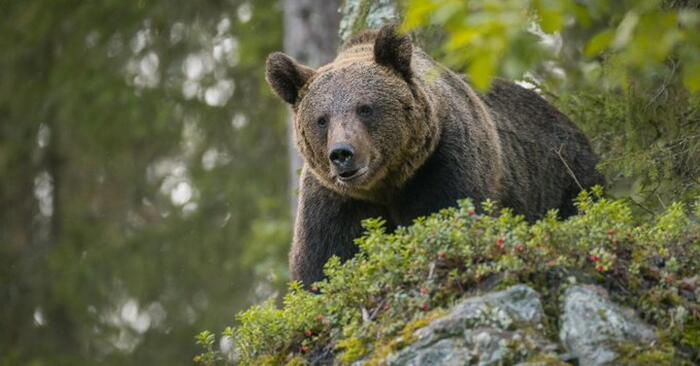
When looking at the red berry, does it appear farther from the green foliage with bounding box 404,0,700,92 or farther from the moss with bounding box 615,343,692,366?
the green foliage with bounding box 404,0,700,92

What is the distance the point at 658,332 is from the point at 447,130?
2.96m

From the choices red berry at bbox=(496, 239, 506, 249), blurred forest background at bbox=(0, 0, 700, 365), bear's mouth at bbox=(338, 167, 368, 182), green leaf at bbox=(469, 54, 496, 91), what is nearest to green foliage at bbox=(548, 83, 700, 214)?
bear's mouth at bbox=(338, 167, 368, 182)

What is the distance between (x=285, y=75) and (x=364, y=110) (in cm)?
70

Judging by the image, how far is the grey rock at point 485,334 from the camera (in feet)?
16.0

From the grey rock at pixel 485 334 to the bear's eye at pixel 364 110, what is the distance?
2.68 metres

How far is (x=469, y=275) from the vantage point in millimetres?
5340

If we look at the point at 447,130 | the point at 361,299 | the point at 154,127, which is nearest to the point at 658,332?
the point at 361,299

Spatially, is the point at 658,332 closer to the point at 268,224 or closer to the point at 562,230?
the point at 562,230

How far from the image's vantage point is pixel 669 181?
26.0ft

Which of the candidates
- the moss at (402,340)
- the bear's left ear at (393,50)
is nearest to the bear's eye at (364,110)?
the bear's left ear at (393,50)

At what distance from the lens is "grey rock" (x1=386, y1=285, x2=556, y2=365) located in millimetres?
4879

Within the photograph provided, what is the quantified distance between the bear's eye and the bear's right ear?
620 mm

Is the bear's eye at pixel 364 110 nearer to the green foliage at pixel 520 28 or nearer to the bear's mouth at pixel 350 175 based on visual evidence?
the bear's mouth at pixel 350 175

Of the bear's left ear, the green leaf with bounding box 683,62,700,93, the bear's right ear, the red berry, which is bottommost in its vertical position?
the green leaf with bounding box 683,62,700,93
